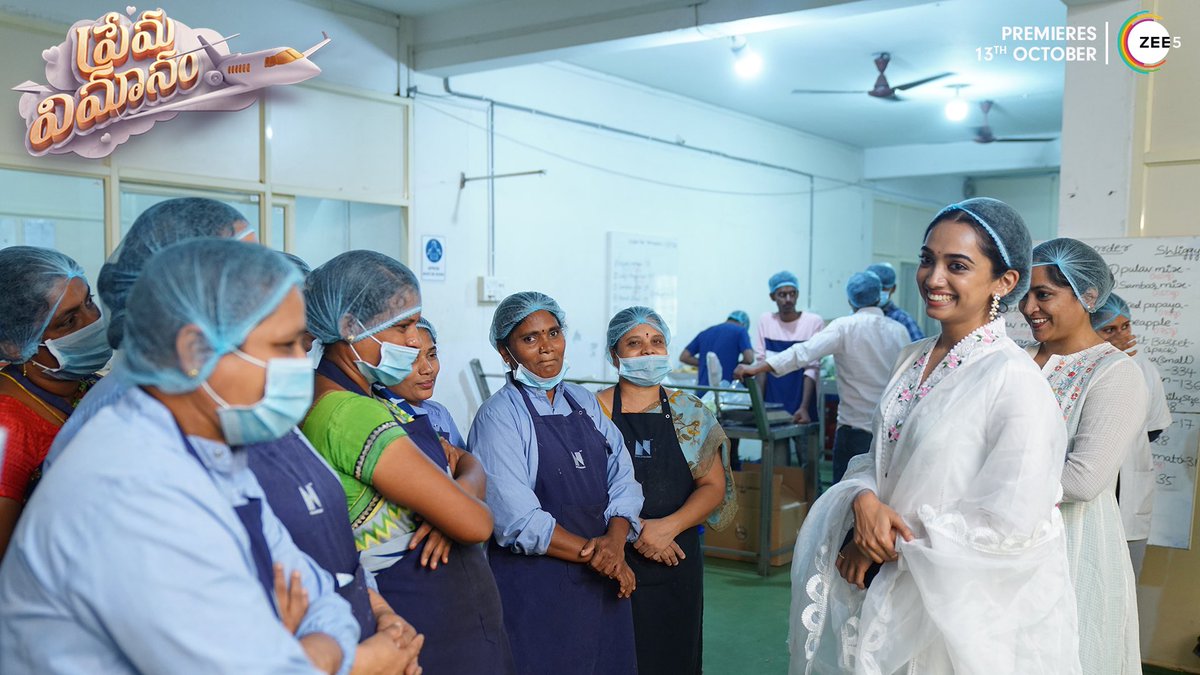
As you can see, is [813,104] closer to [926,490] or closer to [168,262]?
[926,490]

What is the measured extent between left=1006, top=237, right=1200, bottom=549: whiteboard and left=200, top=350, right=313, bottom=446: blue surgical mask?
11.2 feet

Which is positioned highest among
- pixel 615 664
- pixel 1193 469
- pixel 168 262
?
pixel 168 262

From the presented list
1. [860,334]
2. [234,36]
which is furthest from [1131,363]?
[234,36]

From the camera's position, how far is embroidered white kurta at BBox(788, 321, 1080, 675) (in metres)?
1.80

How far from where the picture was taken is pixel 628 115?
311 inches

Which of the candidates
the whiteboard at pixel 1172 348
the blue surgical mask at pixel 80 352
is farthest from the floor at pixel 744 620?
the blue surgical mask at pixel 80 352

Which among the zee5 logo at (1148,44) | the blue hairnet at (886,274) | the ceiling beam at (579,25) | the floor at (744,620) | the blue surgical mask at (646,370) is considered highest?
the ceiling beam at (579,25)

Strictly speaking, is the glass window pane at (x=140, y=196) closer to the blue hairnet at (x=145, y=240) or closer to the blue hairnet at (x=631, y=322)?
the blue hairnet at (x=631, y=322)

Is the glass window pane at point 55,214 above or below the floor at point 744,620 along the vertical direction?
above

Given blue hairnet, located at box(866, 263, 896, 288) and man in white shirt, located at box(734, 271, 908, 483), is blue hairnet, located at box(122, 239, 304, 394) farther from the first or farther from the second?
blue hairnet, located at box(866, 263, 896, 288)

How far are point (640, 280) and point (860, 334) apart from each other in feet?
10.00

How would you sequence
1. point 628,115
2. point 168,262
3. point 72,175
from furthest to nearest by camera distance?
point 628,115, point 72,175, point 168,262

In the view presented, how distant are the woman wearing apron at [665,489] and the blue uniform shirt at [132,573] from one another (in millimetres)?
1633

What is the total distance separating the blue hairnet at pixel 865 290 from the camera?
5434mm
